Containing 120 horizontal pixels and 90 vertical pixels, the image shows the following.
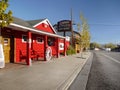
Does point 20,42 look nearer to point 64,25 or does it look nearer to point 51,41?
point 51,41

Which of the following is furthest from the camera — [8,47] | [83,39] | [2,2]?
[83,39]

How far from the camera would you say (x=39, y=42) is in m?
23.5

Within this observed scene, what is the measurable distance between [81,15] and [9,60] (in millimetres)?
20249

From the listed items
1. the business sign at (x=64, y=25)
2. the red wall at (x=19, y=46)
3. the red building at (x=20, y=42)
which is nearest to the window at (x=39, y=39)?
the red building at (x=20, y=42)

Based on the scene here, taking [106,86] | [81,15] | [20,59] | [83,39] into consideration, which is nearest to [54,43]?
[83,39]

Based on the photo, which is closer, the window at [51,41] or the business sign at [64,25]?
the window at [51,41]

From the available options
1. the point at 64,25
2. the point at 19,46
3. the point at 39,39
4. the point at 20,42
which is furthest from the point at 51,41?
the point at 64,25

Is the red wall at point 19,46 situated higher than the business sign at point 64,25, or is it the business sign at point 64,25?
the business sign at point 64,25

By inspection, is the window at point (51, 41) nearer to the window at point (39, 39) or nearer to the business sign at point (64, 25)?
the window at point (39, 39)

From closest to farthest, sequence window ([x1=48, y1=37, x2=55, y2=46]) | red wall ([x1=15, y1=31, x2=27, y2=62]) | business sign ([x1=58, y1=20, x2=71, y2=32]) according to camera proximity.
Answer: red wall ([x1=15, y1=31, x2=27, y2=62]) → window ([x1=48, y1=37, x2=55, y2=46]) → business sign ([x1=58, y1=20, x2=71, y2=32])

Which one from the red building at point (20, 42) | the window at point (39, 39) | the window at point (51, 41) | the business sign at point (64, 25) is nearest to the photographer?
the red building at point (20, 42)

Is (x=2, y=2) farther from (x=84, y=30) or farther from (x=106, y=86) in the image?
(x=84, y=30)

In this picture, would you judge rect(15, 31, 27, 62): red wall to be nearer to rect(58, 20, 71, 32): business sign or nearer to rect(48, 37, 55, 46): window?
rect(48, 37, 55, 46): window

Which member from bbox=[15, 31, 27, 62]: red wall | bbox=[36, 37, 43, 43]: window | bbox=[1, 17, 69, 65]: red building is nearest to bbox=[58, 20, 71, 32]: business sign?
bbox=[36, 37, 43, 43]: window
